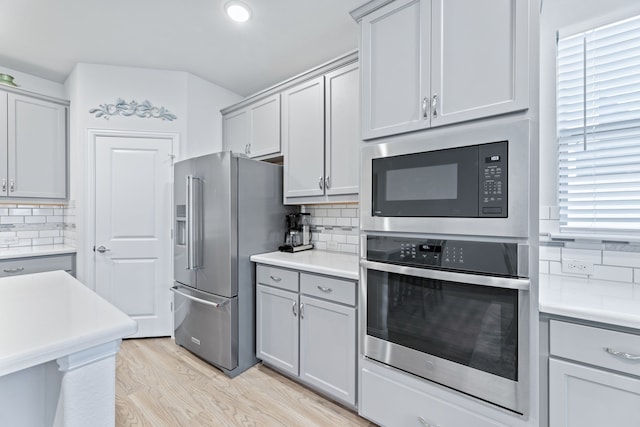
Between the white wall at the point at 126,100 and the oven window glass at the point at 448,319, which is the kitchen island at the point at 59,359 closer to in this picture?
the oven window glass at the point at 448,319

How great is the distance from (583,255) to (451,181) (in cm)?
94

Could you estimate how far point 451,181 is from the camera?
1.42 meters

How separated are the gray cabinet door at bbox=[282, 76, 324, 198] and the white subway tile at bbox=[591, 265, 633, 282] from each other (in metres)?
1.73

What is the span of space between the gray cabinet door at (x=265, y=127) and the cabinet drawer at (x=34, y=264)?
2057mm

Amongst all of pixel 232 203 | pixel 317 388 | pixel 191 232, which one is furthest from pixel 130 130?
pixel 317 388

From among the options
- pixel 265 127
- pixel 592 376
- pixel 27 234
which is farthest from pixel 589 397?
pixel 27 234

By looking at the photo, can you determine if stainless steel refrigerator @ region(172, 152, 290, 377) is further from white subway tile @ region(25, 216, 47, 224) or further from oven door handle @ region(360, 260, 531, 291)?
white subway tile @ region(25, 216, 47, 224)

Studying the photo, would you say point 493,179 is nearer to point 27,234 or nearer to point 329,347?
point 329,347

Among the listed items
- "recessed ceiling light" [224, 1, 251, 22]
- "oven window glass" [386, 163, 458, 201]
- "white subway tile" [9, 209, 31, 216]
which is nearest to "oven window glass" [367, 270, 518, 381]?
"oven window glass" [386, 163, 458, 201]

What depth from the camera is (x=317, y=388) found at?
6.84 ft

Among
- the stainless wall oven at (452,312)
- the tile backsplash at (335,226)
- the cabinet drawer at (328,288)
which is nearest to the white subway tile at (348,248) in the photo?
the tile backsplash at (335,226)

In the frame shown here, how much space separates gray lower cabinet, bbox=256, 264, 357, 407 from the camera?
1.90 meters

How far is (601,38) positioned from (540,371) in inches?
70.4

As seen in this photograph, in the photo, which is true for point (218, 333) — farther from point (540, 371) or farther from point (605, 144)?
point (605, 144)
